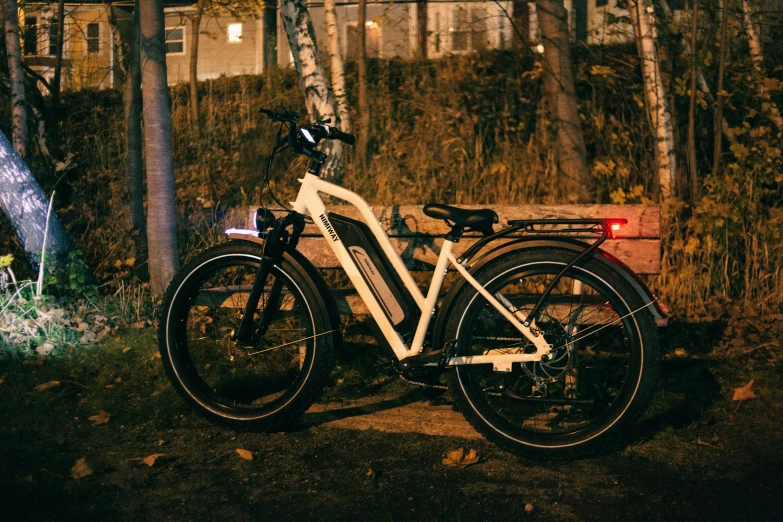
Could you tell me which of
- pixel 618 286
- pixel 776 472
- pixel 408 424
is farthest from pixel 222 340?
pixel 776 472

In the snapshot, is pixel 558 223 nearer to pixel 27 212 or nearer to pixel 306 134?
pixel 306 134

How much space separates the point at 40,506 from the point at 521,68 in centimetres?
1084

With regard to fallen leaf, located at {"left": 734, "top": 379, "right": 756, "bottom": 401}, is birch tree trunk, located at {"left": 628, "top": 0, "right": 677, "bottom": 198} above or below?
above

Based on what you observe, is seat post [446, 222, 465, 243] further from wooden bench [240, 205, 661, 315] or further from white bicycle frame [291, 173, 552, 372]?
wooden bench [240, 205, 661, 315]

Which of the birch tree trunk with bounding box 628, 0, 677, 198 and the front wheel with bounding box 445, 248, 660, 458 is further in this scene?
the birch tree trunk with bounding box 628, 0, 677, 198

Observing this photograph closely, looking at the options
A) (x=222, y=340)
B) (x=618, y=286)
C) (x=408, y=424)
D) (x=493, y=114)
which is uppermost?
(x=493, y=114)

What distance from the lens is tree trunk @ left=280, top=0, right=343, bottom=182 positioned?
329 inches

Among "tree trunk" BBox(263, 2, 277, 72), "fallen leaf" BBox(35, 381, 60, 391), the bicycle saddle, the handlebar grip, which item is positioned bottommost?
"fallen leaf" BBox(35, 381, 60, 391)

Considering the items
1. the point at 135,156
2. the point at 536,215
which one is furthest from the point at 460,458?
the point at 135,156

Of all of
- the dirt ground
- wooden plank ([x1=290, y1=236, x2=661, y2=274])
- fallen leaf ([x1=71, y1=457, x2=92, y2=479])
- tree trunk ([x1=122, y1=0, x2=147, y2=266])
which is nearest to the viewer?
the dirt ground

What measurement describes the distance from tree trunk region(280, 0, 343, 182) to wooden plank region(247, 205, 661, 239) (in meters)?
3.06

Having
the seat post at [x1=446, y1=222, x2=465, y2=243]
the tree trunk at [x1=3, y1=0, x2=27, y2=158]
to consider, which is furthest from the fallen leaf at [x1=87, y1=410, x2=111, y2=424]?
the tree trunk at [x1=3, y1=0, x2=27, y2=158]

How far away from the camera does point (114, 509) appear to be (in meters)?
3.51

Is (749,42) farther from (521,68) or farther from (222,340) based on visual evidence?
(222,340)
